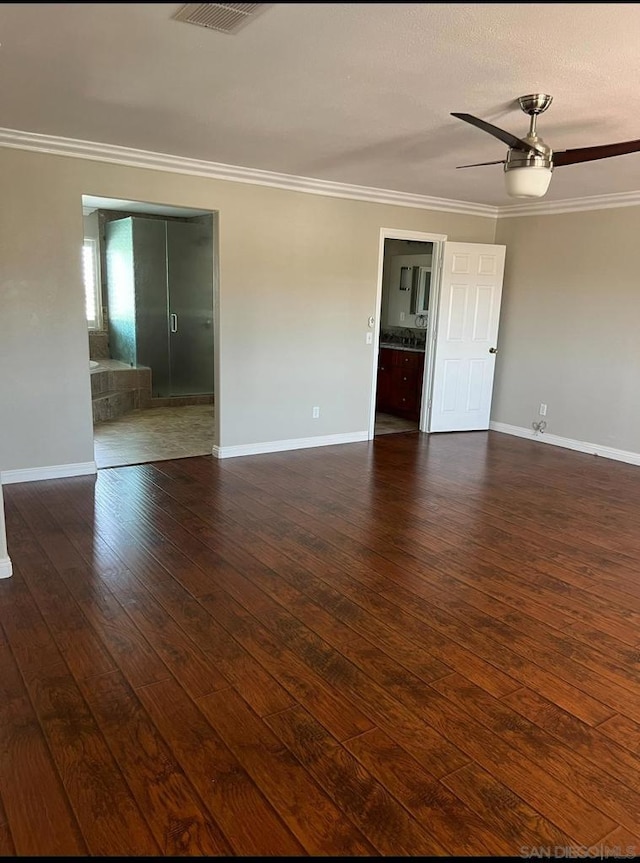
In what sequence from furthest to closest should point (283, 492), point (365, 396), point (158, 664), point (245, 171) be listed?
point (365, 396) → point (245, 171) → point (283, 492) → point (158, 664)

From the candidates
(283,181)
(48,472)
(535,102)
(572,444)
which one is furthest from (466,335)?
(48,472)

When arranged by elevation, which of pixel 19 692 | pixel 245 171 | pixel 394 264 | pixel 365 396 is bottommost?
pixel 19 692

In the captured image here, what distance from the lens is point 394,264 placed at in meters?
8.20

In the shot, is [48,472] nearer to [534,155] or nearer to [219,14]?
[219,14]

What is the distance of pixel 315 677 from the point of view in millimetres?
2332

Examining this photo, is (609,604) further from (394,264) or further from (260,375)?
(394,264)

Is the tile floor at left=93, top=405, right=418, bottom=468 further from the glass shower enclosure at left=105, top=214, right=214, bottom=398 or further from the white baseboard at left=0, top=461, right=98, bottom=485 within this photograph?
the glass shower enclosure at left=105, top=214, right=214, bottom=398

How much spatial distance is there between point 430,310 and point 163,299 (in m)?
3.61

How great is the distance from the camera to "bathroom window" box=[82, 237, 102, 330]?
26.5ft

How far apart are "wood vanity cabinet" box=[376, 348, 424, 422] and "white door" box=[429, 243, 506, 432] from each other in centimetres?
47

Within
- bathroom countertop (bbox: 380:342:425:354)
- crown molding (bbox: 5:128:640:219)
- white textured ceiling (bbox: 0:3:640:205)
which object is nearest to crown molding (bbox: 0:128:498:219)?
crown molding (bbox: 5:128:640:219)

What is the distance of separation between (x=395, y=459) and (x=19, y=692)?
12.9 feet

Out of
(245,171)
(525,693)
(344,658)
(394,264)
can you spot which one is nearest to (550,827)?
(525,693)

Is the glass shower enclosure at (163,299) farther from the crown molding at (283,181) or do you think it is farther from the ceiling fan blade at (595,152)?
the ceiling fan blade at (595,152)
